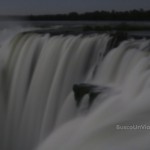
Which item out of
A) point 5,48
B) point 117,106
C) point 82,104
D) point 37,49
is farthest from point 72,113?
point 5,48

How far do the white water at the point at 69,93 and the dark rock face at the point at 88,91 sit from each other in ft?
0.43

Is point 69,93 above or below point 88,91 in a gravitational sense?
above

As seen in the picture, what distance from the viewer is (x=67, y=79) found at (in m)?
9.39

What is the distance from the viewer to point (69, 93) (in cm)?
905

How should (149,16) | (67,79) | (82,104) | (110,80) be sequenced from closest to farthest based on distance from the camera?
(82,104) → (110,80) → (67,79) → (149,16)

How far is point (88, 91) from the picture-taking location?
25.5 feet

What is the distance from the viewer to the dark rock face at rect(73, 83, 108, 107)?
7.45m

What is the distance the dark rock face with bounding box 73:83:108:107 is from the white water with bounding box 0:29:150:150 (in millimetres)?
131

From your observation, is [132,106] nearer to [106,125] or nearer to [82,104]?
[106,125]

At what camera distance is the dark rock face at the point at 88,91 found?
7.45 metres

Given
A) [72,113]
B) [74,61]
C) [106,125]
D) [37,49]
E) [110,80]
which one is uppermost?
[37,49]

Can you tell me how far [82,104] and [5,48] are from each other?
5.28m

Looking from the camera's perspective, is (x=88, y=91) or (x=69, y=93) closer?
(x=88, y=91)

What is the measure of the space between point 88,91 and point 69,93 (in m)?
1.33
